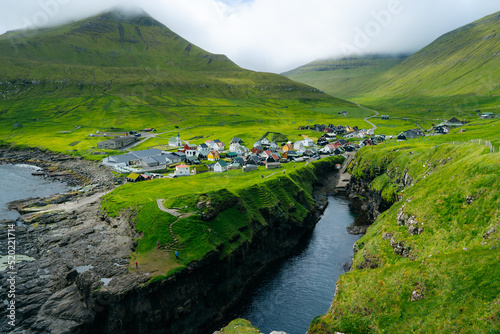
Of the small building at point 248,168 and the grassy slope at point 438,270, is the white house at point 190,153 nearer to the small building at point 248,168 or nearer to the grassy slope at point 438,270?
the small building at point 248,168

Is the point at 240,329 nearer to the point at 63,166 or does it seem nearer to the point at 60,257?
the point at 60,257

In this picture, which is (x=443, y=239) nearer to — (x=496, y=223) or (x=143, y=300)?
(x=496, y=223)

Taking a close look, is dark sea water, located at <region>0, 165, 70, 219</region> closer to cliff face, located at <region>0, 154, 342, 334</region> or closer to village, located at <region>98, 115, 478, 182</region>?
village, located at <region>98, 115, 478, 182</region>

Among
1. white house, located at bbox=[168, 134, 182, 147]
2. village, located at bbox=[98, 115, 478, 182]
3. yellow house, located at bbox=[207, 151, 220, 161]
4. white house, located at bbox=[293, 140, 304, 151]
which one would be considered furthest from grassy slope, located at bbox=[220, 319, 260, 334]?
white house, located at bbox=[168, 134, 182, 147]

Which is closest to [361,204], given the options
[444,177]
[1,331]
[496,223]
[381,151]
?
[381,151]

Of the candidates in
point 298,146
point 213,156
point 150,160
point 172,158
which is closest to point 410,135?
point 298,146
